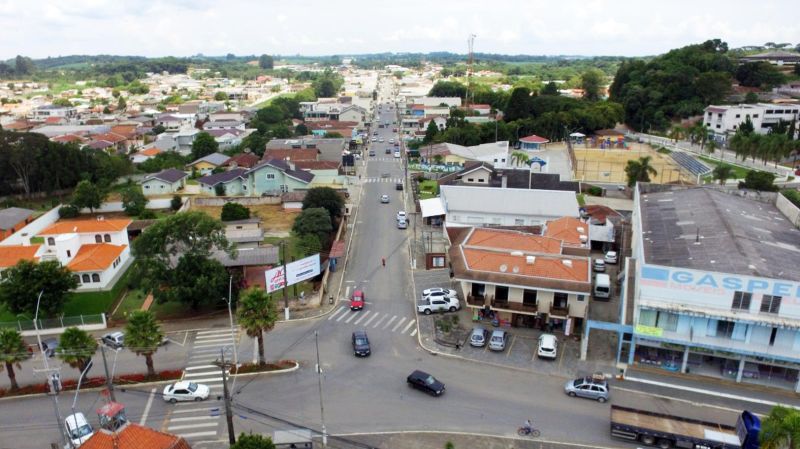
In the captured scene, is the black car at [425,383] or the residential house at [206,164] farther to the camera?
the residential house at [206,164]

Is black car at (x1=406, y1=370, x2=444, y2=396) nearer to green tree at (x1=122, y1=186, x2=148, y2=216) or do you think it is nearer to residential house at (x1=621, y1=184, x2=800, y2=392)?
residential house at (x1=621, y1=184, x2=800, y2=392)

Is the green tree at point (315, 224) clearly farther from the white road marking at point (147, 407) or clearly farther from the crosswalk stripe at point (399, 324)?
the white road marking at point (147, 407)

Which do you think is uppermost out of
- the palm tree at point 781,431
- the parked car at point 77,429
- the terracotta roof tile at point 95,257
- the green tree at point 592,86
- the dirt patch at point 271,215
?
the green tree at point 592,86

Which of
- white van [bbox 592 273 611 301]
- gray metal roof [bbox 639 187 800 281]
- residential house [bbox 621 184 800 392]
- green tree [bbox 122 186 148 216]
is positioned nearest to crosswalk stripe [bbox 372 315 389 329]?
residential house [bbox 621 184 800 392]

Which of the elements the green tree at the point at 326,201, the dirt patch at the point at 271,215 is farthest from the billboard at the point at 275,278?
the dirt patch at the point at 271,215

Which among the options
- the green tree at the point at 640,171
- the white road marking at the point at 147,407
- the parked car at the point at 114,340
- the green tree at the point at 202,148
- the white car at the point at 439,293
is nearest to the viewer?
the white road marking at the point at 147,407

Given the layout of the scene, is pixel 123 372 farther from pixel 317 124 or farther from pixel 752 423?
pixel 317 124
